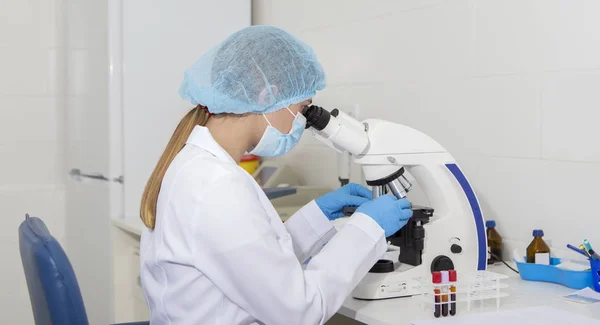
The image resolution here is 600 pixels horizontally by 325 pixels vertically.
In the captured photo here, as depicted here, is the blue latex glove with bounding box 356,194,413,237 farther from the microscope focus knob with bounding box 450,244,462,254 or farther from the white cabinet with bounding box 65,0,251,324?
the white cabinet with bounding box 65,0,251,324

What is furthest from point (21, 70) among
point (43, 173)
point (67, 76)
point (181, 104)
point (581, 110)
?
point (581, 110)

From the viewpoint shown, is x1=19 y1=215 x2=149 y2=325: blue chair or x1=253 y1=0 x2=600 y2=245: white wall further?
x1=253 y1=0 x2=600 y2=245: white wall

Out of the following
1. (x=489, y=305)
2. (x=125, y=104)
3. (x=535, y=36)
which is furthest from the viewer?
(x=125, y=104)

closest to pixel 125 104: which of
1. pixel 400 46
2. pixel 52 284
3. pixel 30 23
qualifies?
pixel 30 23

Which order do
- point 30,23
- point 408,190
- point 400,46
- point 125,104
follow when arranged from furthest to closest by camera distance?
1. point 30,23
2. point 125,104
3. point 400,46
4. point 408,190

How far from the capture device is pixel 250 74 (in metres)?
1.55

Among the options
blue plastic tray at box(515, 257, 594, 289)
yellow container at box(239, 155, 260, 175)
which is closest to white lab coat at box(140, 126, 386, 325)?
blue plastic tray at box(515, 257, 594, 289)

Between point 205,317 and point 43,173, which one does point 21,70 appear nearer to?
point 43,173

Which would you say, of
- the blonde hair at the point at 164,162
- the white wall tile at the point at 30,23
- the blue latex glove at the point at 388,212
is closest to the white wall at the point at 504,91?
the blue latex glove at the point at 388,212

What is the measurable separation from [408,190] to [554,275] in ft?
1.58

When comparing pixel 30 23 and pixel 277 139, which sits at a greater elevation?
pixel 30 23

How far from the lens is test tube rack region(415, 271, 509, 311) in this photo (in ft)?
5.10

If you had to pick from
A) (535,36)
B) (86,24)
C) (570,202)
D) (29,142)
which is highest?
(86,24)

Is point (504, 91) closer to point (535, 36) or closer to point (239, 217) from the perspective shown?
point (535, 36)
